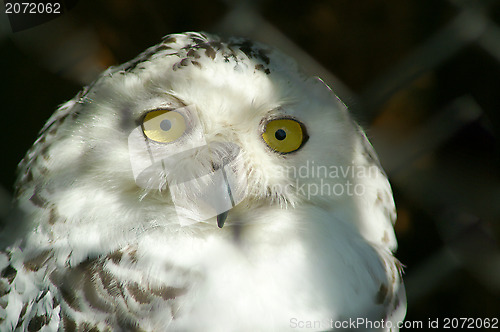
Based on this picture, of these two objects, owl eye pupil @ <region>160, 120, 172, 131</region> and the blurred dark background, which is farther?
the blurred dark background

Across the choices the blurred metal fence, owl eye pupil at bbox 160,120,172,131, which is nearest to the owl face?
owl eye pupil at bbox 160,120,172,131

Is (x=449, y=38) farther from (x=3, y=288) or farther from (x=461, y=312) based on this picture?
(x=3, y=288)

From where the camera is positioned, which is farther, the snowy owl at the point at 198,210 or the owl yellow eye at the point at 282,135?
the owl yellow eye at the point at 282,135

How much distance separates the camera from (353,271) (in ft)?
3.10

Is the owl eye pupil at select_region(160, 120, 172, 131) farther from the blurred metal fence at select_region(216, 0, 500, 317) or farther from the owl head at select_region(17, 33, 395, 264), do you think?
the blurred metal fence at select_region(216, 0, 500, 317)

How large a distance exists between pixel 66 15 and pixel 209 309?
1.17m

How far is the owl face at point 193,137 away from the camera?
2.96 ft

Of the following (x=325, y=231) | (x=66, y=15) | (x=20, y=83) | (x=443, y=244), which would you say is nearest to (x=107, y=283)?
(x=325, y=231)

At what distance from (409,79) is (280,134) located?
2.66ft

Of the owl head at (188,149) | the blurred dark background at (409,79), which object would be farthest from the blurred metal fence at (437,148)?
the owl head at (188,149)

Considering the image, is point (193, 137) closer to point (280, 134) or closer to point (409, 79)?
point (280, 134)

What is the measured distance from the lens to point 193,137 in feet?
3.01

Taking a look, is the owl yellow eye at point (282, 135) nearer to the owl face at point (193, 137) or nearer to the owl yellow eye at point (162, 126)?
the owl face at point (193, 137)

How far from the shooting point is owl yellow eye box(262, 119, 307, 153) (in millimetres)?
965
